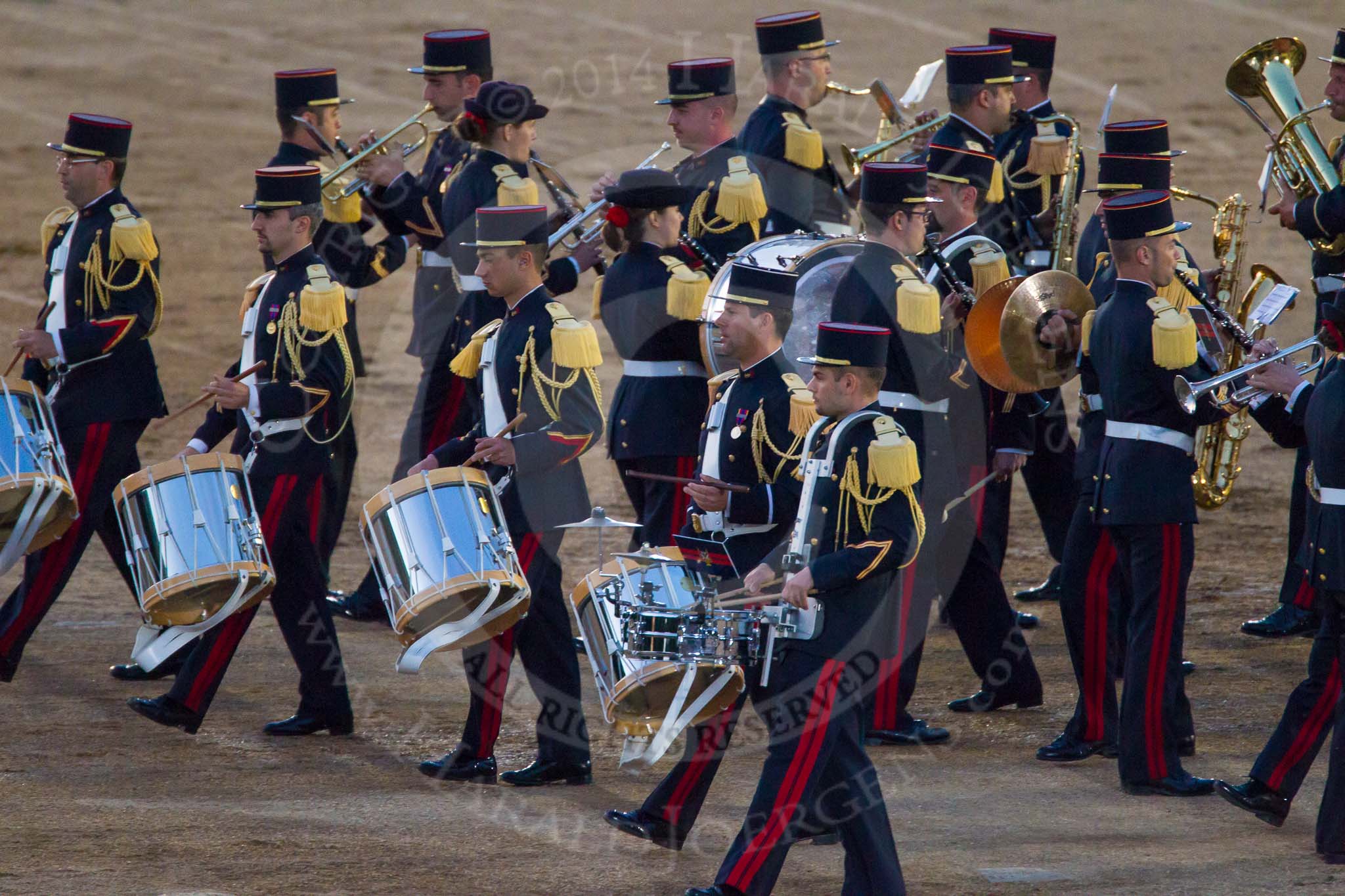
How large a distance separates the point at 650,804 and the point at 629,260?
202 centimetres

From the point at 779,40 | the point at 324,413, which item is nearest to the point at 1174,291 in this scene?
the point at 779,40

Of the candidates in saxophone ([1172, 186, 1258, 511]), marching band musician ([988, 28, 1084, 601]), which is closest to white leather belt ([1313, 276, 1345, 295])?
saxophone ([1172, 186, 1258, 511])

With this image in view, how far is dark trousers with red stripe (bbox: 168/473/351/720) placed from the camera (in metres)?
6.58

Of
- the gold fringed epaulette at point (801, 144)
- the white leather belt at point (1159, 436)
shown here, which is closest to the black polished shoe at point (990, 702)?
the white leather belt at point (1159, 436)

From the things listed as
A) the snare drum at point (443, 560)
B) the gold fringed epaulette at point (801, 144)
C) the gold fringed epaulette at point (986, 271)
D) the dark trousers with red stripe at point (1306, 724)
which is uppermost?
the gold fringed epaulette at point (801, 144)

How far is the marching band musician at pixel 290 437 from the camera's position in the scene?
6.59m

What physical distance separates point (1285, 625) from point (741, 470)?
3.22 m

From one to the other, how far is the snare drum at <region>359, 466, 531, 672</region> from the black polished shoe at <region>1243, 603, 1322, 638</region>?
333cm

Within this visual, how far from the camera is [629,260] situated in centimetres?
684

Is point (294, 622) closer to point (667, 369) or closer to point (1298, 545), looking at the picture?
point (667, 369)

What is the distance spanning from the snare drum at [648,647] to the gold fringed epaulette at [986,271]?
173 centimetres

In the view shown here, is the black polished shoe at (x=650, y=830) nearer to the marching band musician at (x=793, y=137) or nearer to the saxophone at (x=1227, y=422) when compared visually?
the saxophone at (x=1227, y=422)

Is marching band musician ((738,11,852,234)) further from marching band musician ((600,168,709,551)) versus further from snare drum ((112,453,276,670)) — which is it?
snare drum ((112,453,276,670))

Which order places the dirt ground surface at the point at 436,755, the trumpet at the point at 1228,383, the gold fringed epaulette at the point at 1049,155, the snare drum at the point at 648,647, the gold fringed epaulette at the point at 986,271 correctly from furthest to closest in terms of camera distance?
1. the gold fringed epaulette at the point at 1049,155
2. the gold fringed epaulette at the point at 986,271
3. the trumpet at the point at 1228,383
4. the dirt ground surface at the point at 436,755
5. the snare drum at the point at 648,647
